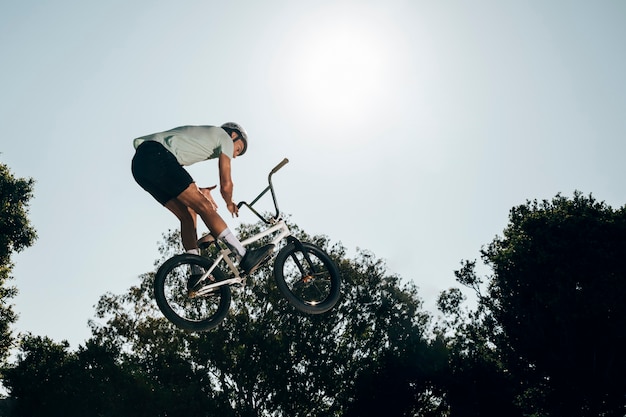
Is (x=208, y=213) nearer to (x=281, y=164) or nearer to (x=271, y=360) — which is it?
(x=281, y=164)

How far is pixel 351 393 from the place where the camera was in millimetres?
28844

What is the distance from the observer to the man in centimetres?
521

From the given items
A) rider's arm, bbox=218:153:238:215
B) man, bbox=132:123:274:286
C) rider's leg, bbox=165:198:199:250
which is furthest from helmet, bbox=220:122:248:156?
rider's leg, bbox=165:198:199:250

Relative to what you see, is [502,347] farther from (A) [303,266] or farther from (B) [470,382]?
(A) [303,266]

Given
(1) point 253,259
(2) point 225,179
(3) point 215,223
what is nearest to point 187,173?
(2) point 225,179

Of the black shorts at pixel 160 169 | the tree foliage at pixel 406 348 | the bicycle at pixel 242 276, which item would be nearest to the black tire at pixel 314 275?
the bicycle at pixel 242 276

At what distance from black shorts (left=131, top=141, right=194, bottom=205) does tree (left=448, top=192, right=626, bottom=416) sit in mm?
24023

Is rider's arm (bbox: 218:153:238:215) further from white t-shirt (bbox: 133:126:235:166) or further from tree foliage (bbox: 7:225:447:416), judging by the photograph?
tree foliage (bbox: 7:225:447:416)

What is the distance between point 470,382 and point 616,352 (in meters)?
8.31

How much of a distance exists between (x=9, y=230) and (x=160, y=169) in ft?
80.1

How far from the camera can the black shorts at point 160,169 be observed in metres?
5.18

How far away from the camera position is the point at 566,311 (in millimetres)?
23844

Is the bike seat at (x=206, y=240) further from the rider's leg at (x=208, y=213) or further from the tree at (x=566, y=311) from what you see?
the tree at (x=566, y=311)

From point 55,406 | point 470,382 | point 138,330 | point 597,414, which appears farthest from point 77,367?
point 597,414
